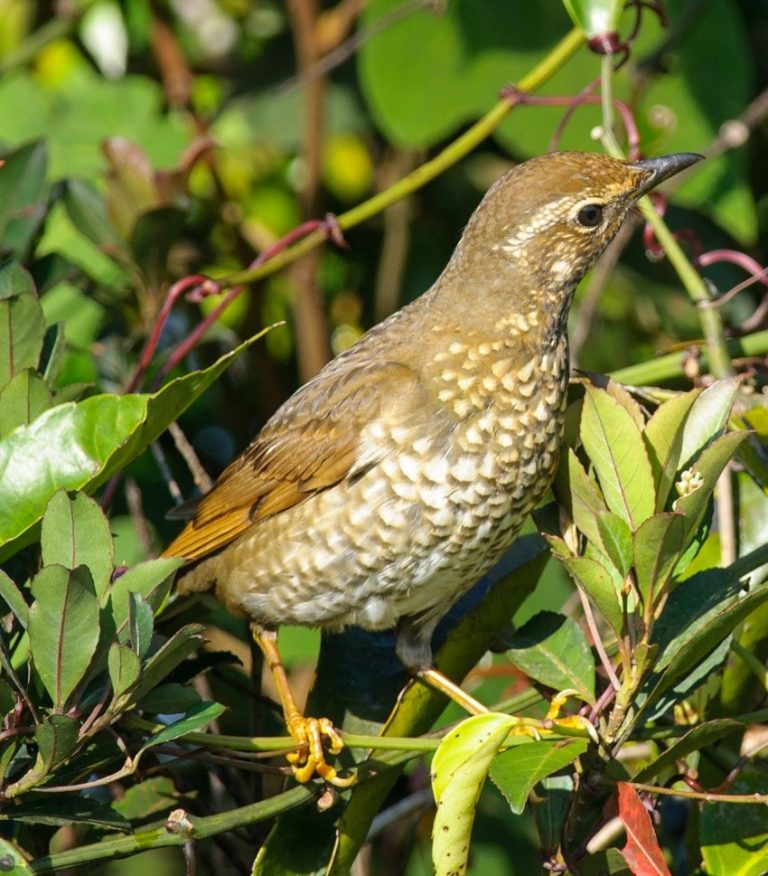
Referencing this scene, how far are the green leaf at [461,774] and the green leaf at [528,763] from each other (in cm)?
3

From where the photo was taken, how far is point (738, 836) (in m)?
2.56

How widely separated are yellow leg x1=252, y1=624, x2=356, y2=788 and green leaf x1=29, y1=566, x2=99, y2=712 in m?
0.43

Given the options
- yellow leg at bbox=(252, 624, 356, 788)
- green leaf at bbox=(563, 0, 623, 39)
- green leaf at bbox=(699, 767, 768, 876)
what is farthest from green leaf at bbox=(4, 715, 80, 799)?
green leaf at bbox=(563, 0, 623, 39)

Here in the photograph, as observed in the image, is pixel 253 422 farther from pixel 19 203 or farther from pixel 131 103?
pixel 19 203

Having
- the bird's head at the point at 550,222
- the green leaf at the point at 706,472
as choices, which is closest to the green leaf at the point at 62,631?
the green leaf at the point at 706,472

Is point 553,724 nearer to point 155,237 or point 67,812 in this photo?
point 67,812

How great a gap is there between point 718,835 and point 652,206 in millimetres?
1439

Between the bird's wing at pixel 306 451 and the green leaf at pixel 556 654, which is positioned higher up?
the bird's wing at pixel 306 451

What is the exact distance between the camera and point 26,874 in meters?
2.16

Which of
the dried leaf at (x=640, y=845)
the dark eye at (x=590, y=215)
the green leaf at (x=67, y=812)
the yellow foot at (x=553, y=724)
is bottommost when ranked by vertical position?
the dried leaf at (x=640, y=845)

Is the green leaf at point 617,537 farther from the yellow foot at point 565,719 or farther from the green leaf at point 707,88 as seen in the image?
the green leaf at point 707,88

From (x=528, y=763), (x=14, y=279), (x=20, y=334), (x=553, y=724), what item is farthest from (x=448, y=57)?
(x=528, y=763)

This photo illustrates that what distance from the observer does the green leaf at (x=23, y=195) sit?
322 cm

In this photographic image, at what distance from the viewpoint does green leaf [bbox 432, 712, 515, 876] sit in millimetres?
2266
